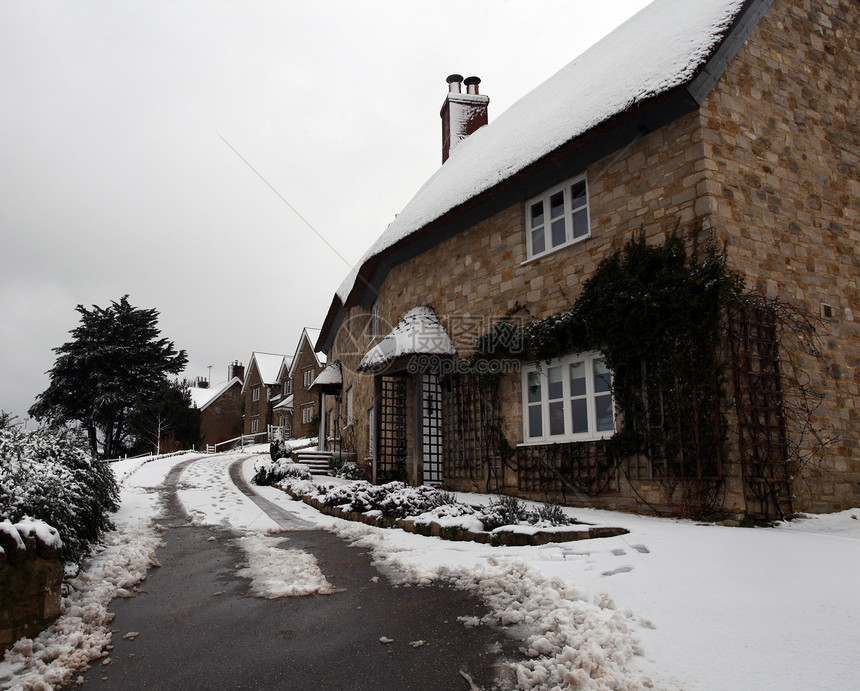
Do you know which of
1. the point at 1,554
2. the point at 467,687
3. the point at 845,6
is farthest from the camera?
the point at 845,6

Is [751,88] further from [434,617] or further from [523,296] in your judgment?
[434,617]

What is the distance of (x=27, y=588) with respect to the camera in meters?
3.64

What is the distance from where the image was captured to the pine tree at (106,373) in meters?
33.3

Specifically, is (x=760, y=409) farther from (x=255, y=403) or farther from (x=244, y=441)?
(x=255, y=403)

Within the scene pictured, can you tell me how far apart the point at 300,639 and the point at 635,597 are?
2252 millimetres

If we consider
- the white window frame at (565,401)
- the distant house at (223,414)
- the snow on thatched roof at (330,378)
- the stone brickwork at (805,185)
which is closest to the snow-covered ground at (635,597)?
the stone brickwork at (805,185)

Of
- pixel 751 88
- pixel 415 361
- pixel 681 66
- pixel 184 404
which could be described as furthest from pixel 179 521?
pixel 184 404

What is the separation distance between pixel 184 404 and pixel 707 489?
110 feet

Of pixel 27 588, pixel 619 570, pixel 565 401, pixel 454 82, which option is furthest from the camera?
pixel 454 82

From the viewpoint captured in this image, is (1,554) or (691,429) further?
(691,429)

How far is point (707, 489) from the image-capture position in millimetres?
6898

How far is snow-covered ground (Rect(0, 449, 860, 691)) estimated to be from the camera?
298 centimetres

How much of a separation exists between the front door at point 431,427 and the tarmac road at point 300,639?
557cm

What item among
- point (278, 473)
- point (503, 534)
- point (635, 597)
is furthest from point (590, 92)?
point (278, 473)
